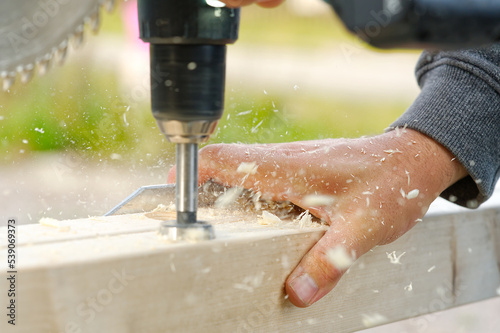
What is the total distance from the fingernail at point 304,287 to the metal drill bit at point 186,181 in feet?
0.58

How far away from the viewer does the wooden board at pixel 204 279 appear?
2.21 ft

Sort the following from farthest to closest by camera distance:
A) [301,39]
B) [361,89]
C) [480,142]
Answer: [301,39], [361,89], [480,142]

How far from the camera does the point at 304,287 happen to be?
866 mm

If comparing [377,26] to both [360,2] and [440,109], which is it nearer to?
[360,2]

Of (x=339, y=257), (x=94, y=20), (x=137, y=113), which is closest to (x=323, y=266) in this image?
(x=339, y=257)

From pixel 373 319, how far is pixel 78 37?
0.65m

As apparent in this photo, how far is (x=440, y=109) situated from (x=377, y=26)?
2.29 ft

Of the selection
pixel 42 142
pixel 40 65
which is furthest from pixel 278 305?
pixel 42 142

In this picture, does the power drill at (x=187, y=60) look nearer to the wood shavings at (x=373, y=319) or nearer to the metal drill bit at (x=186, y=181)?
the metal drill bit at (x=186, y=181)

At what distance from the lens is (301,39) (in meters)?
4.73

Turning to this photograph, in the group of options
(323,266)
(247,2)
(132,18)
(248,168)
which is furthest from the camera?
(132,18)

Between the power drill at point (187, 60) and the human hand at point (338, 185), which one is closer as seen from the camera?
the power drill at point (187, 60)

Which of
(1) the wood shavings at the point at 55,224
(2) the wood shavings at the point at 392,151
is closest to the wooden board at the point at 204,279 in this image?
(1) the wood shavings at the point at 55,224

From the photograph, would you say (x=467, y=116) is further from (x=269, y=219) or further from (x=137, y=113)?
(x=137, y=113)
